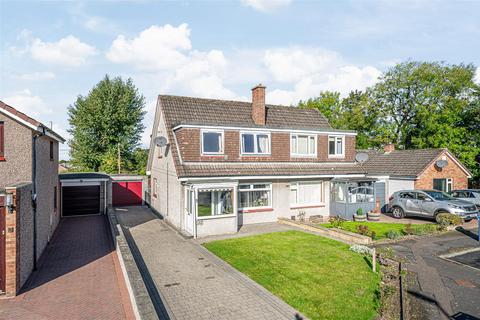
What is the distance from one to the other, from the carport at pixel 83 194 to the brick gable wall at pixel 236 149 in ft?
33.2

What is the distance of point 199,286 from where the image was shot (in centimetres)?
984

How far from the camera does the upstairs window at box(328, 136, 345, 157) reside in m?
21.8

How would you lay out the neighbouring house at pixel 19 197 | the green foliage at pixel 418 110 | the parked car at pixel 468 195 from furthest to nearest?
the green foliage at pixel 418 110
the parked car at pixel 468 195
the neighbouring house at pixel 19 197

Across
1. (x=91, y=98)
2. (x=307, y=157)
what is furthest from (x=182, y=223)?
(x=91, y=98)

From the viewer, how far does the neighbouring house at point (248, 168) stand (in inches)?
650

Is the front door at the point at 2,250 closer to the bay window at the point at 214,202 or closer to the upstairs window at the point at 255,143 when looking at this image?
the bay window at the point at 214,202

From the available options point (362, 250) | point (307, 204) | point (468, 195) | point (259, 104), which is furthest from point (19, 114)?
point (468, 195)

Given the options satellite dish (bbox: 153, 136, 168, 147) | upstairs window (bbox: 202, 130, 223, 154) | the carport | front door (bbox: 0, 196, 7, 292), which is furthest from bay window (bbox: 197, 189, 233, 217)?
the carport

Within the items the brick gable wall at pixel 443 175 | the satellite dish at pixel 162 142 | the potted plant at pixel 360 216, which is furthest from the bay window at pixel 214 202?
the brick gable wall at pixel 443 175

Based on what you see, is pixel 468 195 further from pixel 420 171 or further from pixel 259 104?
pixel 259 104

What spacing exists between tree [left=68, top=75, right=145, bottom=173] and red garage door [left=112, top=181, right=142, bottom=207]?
12916 millimetres

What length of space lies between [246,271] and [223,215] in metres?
5.56

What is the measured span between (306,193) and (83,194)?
1671cm

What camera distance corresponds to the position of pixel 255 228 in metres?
17.9
